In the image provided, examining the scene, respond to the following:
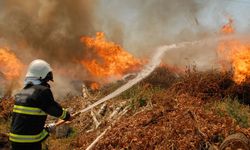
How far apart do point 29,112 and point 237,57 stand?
1204 centimetres

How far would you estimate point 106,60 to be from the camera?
1956 cm

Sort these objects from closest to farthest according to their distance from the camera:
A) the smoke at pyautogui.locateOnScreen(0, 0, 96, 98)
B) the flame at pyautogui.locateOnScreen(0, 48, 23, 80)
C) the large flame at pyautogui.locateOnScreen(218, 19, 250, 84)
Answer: the large flame at pyautogui.locateOnScreen(218, 19, 250, 84) < the flame at pyautogui.locateOnScreen(0, 48, 23, 80) < the smoke at pyautogui.locateOnScreen(0, 0, 96, 98)

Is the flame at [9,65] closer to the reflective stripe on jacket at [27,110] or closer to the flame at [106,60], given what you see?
the flame at [106,60]

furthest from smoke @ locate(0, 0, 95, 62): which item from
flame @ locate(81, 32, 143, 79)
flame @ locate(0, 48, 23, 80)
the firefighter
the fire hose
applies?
the firefighter

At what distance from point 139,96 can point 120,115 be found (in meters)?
1.01

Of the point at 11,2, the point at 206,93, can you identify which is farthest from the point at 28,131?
the point at 11,2

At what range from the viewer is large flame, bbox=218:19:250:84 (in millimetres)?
15078

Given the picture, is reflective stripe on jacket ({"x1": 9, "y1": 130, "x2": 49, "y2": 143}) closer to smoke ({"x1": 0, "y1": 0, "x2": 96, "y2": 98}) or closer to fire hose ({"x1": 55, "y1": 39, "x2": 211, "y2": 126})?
fire hose ({"x1": 55, "y1": 39, "x2": 211, "y2": 126})

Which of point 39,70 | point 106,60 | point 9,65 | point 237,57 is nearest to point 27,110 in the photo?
point 39,70

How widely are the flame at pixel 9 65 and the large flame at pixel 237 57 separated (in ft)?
33.2

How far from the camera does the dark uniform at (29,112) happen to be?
21.0 feet

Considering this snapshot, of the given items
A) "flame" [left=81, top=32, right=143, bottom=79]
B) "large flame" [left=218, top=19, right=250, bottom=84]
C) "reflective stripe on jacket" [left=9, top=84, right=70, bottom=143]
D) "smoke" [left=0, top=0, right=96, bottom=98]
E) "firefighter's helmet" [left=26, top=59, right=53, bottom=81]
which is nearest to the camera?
"reflective stripe on jacket" [left=9, top=84, right=70, bottom=143]

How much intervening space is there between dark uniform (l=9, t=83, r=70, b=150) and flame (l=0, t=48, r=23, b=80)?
11.7 metres

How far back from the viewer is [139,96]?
12898 millimetres
